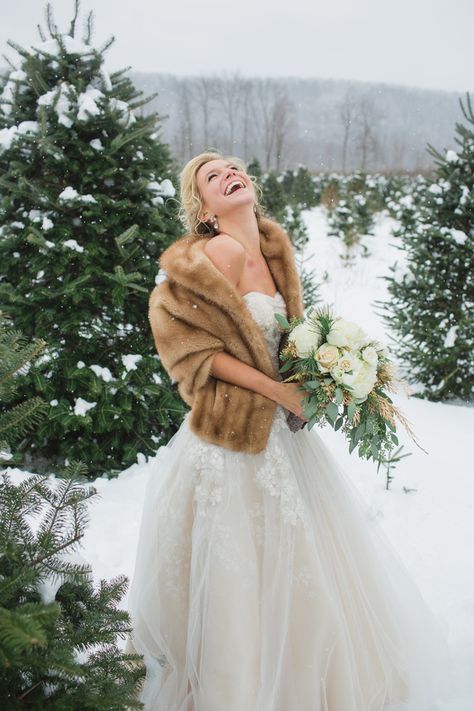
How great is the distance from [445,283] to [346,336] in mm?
4962

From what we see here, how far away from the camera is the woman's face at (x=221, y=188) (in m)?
2.01

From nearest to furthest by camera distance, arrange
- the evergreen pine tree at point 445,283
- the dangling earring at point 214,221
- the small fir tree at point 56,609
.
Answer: the small fir tree at point 56,609 → the dangling earring at point 214,221 → the evergreen pine tree at point 445,283

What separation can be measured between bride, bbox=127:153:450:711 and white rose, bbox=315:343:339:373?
0.59 feet

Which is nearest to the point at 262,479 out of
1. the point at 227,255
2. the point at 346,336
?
the point at 346,336

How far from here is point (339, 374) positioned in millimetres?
1722

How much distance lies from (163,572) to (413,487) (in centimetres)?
274

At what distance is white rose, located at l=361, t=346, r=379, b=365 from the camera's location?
5.83 feet

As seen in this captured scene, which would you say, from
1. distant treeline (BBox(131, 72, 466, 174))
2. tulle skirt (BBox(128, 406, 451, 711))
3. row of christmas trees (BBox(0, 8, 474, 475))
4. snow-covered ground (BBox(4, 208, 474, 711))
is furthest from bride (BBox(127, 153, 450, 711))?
distant treeline (BBox(131, 72, 466, 174))

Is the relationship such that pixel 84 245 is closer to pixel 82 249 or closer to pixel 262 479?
pixel 82 249

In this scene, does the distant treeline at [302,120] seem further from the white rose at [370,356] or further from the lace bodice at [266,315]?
the white rose at [370,356]

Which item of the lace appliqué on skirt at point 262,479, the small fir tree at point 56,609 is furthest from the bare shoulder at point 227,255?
the small fir tree at point 56,609

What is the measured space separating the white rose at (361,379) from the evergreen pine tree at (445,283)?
4.63 metres

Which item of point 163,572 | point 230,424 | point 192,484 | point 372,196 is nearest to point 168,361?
point 230,424

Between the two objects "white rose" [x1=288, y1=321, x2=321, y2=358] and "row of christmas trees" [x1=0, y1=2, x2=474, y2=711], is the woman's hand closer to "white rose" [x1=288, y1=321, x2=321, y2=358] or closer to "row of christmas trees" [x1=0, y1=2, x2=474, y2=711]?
"white rose" [x1=288, y1=321, x2=321, y2=358]
